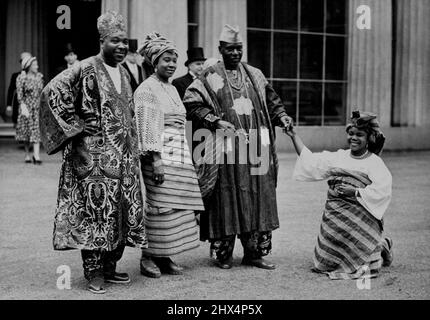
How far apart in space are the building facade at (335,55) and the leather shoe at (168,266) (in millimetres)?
8959

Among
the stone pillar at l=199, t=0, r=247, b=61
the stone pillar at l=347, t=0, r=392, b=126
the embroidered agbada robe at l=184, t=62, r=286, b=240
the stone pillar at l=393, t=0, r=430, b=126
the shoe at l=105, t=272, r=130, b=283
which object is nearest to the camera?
the shoe at l=105, t=272, r=130, b=283

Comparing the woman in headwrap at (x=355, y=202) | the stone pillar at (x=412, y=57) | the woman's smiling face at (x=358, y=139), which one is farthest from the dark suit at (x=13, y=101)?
the woman's smiling face at (x=358, y=139)

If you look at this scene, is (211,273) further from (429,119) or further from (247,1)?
(429,119)

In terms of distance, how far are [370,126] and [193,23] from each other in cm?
955

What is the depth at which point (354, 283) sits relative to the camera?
568cm

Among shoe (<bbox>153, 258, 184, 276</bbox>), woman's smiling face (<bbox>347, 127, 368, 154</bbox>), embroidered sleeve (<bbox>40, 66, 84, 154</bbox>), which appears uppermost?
embroidered sleeve (<bbox>40, 66, 84, 154</bbox>)

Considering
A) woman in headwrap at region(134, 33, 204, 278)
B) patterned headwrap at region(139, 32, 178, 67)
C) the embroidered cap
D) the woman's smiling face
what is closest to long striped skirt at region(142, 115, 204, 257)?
A: woman in headwrap at region(134, 33, 204, 278)

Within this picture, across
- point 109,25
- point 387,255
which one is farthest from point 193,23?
point 109,25

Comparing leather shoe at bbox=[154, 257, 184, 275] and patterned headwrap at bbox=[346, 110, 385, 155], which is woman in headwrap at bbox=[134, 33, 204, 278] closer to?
leather shoe at bbox=[154, 257, 184, 275]

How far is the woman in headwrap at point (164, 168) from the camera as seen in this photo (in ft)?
18.8

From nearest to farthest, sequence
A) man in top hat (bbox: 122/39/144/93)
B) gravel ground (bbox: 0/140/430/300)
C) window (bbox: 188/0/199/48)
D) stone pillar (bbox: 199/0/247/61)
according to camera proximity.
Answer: gravel ground (bbox: 0/140/430/300) → man in top hat (bbox: 122/39/144/93) → stone pillar (bbox: 199/0/247/61) → window (bbox: 188/0/199/48)

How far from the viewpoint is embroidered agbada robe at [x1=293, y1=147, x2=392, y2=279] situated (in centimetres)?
584

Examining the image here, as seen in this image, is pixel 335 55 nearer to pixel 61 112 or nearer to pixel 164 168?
pixel 164 168

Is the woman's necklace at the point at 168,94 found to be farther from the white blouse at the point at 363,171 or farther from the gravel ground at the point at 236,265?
the gravel ground at the point at 236,265
